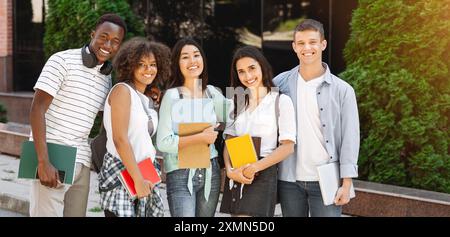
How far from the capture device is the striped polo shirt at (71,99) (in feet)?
13.6

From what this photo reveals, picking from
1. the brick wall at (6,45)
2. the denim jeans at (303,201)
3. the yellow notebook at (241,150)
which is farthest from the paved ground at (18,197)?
the brick wall at (6,45)

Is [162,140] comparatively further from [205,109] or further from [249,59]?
[249,59]

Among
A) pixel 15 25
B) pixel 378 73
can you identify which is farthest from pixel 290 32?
pixel 15 25

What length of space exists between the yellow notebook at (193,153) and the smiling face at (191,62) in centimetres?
33

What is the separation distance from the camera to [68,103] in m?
4.18

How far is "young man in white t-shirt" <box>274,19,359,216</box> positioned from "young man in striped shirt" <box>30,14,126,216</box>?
1.18 m

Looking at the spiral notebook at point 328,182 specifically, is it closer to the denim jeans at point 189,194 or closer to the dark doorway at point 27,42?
the denim jeans at point 189,194

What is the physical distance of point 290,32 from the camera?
11.6 meters

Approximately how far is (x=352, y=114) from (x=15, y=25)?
13.4 meters

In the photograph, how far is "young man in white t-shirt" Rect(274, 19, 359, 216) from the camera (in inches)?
162

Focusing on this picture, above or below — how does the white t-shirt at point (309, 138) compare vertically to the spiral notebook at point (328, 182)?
above

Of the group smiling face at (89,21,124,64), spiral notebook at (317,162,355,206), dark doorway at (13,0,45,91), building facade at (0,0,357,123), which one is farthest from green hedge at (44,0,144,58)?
spiral notebook at (317,162,355,206)

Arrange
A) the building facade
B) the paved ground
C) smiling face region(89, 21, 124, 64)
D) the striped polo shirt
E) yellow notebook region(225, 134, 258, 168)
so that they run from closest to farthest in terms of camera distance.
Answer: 1. yellow notebook region(225, 134, 258, 168)
2. the striped polo shirt
3. smiling face region(89, 21, 124, 64)
4. the paved ground
5. the building facade

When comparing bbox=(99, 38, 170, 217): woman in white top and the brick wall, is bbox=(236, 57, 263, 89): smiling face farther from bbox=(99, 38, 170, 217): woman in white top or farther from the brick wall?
the brick wall
